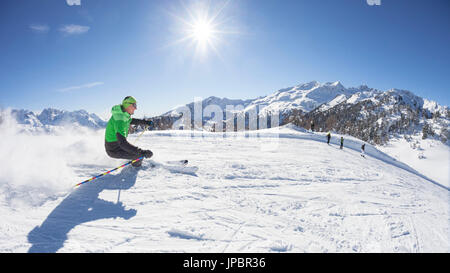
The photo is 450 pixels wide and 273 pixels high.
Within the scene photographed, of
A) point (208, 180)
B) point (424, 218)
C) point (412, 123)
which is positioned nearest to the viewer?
point (424, 218)

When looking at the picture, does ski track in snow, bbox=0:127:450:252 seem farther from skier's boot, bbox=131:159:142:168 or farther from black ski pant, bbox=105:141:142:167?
black ski pant, bbox=105:141:142:167

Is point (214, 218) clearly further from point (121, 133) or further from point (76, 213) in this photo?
point (121, 133)

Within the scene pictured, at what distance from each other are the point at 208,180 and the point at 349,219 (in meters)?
3.29

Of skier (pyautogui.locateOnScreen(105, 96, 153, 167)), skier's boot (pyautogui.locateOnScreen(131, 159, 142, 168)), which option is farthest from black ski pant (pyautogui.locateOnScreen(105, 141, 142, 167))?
skier's boot (pyautogui.locateOnScreen(131, 159, 142, 168))

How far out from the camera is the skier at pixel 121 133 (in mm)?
5168

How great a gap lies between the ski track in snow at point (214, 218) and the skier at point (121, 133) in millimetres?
498

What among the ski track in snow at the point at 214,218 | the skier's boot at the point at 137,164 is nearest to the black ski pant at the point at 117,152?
the skier's boot at the point at 137,164

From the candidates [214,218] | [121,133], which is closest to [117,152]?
[121,133]

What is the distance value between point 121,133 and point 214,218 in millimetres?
3456

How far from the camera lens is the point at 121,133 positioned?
5.22 m

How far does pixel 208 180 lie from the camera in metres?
5.38
